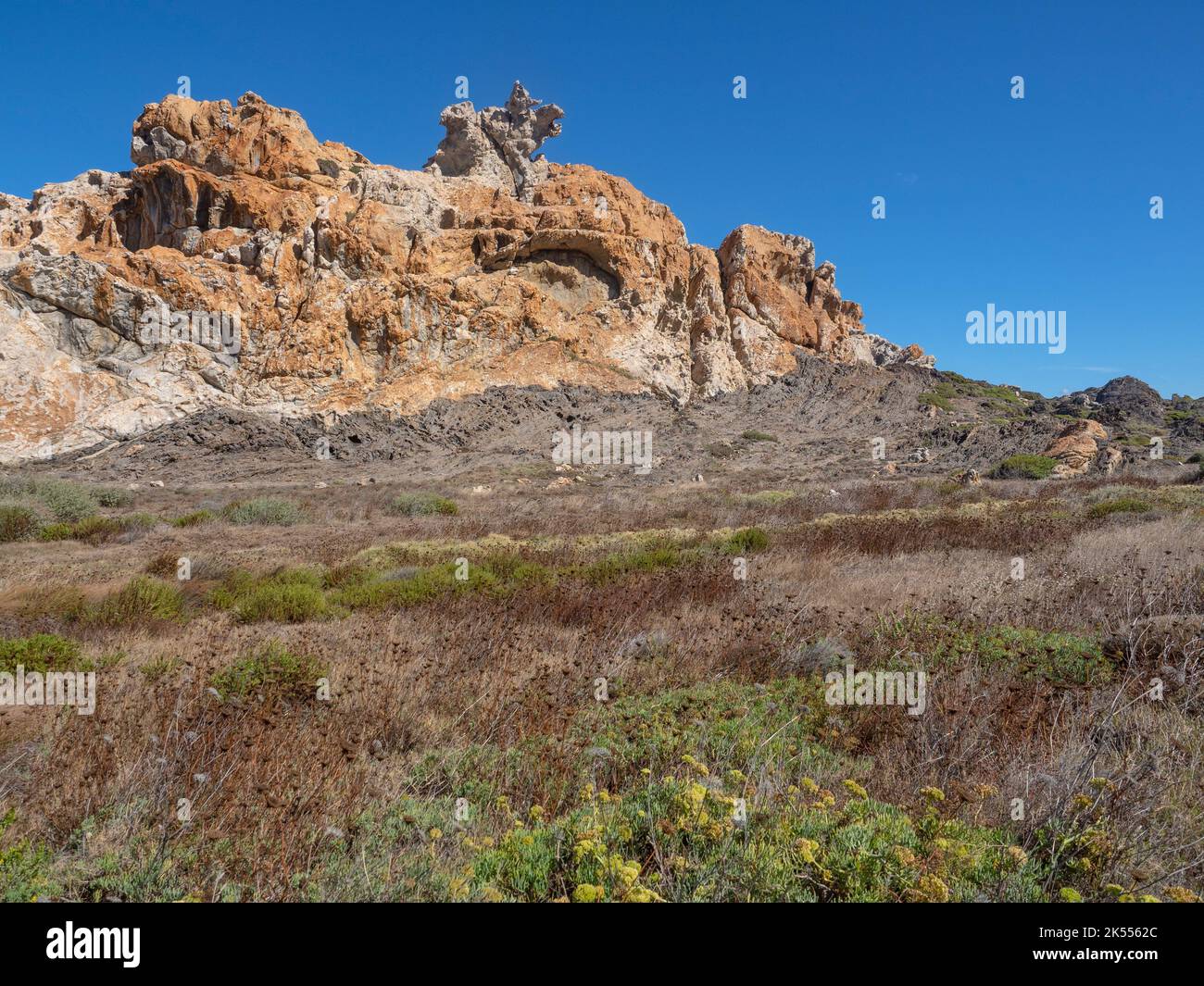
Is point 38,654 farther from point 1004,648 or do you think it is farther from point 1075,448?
point 1075,448

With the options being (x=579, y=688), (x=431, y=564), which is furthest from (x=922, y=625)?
(x=431, y=564)

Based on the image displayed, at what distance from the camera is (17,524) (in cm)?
1270

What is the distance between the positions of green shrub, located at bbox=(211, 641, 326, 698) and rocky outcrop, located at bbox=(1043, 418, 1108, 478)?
26834 millimetres

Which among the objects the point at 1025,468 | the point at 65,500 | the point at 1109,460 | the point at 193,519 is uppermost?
the point at 1109,460

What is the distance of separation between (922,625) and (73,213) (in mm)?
55416

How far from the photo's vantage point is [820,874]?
7.22ft

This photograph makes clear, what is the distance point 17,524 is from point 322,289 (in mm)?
29564

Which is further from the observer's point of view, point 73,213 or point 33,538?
point 73,213

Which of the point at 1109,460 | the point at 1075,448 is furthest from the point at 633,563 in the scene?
the point at 1075,448

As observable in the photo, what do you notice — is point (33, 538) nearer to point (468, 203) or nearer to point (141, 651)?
point (141, 651)

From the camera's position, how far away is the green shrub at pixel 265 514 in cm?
1599

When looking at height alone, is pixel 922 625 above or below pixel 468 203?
below

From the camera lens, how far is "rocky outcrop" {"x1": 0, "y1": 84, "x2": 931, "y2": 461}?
111ft

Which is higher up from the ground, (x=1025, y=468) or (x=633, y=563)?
(x=1025, y=468)
